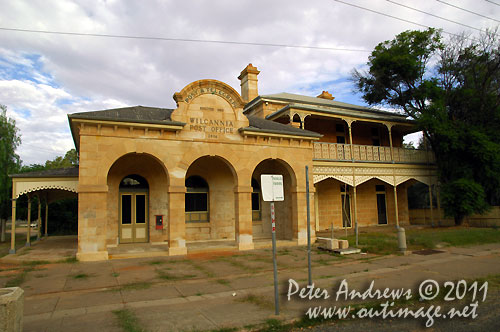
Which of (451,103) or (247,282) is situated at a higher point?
(451,103)

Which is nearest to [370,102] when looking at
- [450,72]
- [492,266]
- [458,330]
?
[450,72]

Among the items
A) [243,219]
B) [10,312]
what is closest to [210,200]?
[243,219]

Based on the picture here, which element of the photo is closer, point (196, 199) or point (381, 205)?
point (196, 199)

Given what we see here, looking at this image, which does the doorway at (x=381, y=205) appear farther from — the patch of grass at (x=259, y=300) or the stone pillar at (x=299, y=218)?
the patch of grass at (x=259, y=300)

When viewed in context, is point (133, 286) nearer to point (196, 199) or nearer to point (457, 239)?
point (196, 199)

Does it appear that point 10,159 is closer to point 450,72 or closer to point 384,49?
point 384,49

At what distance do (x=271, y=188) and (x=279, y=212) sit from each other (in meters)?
11.4

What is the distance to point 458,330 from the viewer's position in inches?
212

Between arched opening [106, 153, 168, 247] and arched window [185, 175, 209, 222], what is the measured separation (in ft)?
4.15

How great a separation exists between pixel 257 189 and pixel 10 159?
52.4 feet

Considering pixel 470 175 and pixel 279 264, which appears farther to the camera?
pixel 470 175

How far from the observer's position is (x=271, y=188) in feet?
21.3

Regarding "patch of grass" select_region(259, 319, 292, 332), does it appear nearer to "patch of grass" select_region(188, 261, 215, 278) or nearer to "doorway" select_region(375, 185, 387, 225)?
"patch of grass" select_region(188, 261, 215, 278)

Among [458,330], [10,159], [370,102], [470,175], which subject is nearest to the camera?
[458,330]
